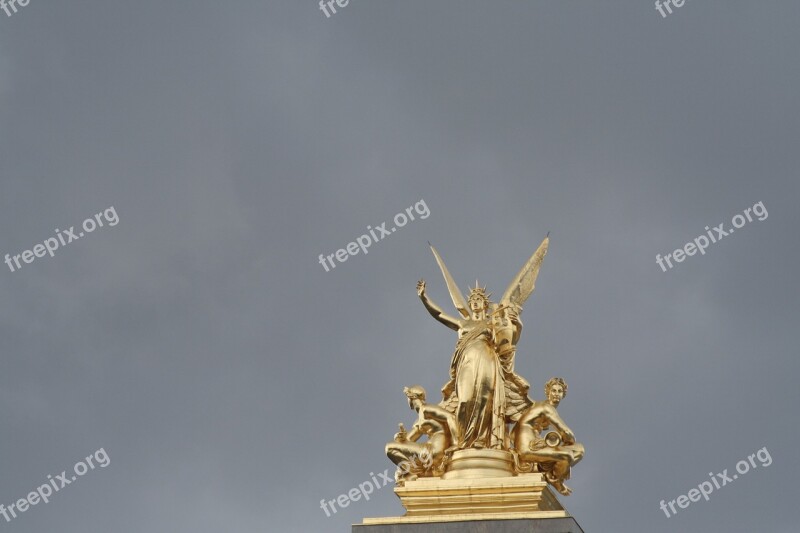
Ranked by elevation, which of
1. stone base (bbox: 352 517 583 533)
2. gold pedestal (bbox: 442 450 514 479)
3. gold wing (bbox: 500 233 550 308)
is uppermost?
gold wing (bbox: 500 233 550 308)

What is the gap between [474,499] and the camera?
768 inches

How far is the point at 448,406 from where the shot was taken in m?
20.7

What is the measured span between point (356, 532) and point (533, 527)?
7.77 ft

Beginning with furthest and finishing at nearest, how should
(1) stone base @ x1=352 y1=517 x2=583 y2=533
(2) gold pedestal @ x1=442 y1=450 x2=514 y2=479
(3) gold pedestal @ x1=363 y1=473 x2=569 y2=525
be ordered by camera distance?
(2) gold pedestal @ x1=442 y1=450 x2=514 y2=479 → (3) gold pedestal @ x1=363 y1=473 x2=569 y2=525 → (1) stone base @ x1=352 y1=517 x2=583 y2=533

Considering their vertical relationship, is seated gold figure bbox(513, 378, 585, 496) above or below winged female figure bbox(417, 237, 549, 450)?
below

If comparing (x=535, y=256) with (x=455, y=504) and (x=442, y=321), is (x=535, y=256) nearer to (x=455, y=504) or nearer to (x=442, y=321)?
(x=442, y=321)

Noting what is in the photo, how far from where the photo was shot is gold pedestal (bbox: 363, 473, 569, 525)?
19.3m

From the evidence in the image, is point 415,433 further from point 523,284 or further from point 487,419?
point 523,284

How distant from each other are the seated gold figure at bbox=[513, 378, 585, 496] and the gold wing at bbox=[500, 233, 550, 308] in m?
1.60

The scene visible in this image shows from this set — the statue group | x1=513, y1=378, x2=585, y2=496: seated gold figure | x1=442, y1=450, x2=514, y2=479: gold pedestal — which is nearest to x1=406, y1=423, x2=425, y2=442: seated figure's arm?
the statue group

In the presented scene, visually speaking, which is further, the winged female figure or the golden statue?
the winged female figure

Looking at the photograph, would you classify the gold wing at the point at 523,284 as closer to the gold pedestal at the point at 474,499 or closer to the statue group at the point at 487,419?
the statue group at the point at 487,419

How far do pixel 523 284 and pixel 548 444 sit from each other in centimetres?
262

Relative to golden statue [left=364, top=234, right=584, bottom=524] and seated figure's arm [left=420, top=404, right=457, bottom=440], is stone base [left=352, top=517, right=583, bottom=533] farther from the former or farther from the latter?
seated figure's arm [left=420, top=404, right=457, bottom=440]
